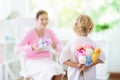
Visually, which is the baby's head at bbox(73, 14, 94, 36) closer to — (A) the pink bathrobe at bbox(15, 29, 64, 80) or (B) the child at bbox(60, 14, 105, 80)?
(B) the child at bbox(60, 14, 105, 80)

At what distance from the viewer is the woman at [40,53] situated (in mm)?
3104

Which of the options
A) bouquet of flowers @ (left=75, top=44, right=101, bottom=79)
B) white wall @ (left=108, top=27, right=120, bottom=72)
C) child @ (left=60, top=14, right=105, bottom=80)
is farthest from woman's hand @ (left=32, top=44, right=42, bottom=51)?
white wall @ (left=108, top=27, right=120, bottom=72)

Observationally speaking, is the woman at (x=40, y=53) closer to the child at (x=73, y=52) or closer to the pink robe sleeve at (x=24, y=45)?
the pink robe sleeve at (x=24, y=45)

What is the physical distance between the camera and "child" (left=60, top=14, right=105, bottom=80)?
2250 millimetres

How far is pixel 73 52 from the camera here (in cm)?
229

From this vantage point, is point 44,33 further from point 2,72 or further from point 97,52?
point 97,52

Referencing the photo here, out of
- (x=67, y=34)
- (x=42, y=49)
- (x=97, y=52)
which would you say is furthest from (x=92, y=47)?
(x=67, y=34)

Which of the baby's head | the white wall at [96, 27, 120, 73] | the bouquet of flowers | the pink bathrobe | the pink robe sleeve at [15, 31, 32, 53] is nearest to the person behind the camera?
the bouquet of flowers

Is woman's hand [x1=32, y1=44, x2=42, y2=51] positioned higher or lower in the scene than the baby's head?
lower

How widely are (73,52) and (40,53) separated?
108cm

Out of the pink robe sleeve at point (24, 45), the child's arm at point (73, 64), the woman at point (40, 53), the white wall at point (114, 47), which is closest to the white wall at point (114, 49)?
the white wall at point (114, 47)

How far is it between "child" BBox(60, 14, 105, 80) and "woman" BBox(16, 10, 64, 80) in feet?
2.63

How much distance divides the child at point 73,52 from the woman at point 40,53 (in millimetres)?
802

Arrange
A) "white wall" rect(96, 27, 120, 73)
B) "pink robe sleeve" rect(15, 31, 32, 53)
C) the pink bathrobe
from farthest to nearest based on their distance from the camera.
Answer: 1. "white wall" rect(96, 27, 120, 73)
2. "pink robe sleeve" rect(15, 31, 32, 53)
3. the pink bathrobe
